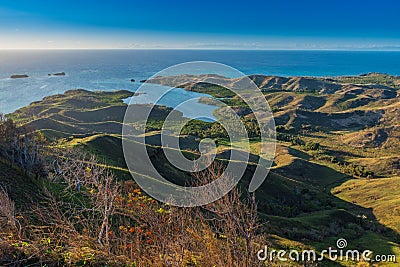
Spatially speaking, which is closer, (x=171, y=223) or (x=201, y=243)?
(x=201, y=243)

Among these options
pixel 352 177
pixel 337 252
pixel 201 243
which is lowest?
pixel 352 177

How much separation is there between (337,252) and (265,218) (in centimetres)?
490

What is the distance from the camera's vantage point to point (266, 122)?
288ft

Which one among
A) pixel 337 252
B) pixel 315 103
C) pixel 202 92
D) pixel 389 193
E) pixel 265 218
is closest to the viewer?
pixel 337 252

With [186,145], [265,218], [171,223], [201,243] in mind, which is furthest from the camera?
[186,145]

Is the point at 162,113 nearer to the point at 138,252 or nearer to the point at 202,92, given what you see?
the point at 202,92

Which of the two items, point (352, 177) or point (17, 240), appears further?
point (352, 177)

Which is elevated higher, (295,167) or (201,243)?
(201,243)

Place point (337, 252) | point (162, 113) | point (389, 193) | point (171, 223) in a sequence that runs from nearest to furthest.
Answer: point (171, 223) < point (337, 252) < point (389, 193) < point (162, 113)

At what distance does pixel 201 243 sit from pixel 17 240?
3.77 metres

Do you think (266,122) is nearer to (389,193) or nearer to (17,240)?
(389,193)

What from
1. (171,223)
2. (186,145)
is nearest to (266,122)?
(186,145)

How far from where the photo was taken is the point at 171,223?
24.3 feet

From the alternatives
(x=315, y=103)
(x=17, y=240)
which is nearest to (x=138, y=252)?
(x=17, y=240)
